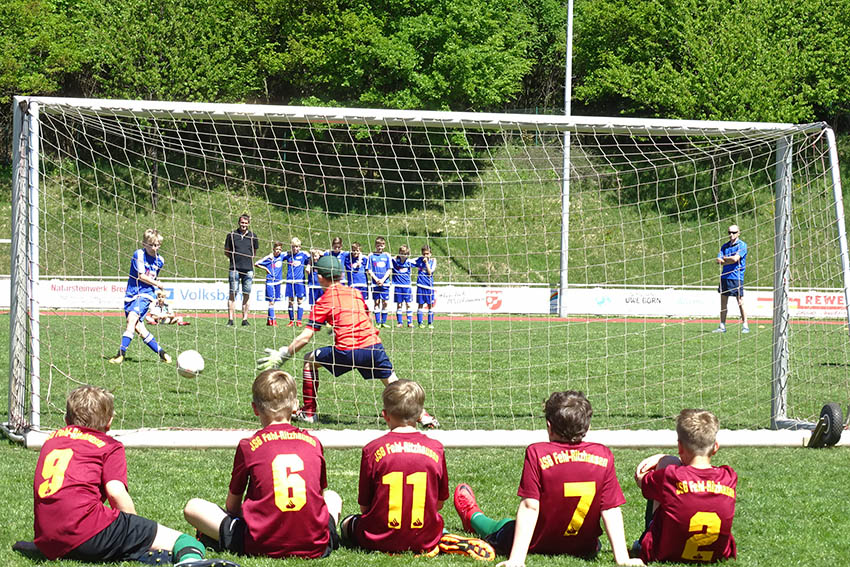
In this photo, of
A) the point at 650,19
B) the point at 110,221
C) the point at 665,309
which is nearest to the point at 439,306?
the point at 665,309

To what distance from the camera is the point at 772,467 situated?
6.48 m

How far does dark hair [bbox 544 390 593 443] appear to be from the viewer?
4113 mm

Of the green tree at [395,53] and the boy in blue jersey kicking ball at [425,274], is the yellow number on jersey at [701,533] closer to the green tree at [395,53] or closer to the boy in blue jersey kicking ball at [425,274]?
the boy in blue jersey kicking ball at [425,274]

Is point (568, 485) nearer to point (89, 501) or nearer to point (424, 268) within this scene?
point (89, 501)

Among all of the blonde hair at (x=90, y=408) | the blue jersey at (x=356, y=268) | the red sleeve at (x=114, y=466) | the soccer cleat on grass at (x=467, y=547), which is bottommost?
the soccer cleat on grass at (x=467, y=547)

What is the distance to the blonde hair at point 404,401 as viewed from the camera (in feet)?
14.2

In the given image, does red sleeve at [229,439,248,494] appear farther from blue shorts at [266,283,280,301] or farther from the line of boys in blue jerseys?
blue shorts at [266,283,280,301]

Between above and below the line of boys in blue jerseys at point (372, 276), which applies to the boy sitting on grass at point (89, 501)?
below

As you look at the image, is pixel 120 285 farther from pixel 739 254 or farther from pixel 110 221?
pixel 739 254

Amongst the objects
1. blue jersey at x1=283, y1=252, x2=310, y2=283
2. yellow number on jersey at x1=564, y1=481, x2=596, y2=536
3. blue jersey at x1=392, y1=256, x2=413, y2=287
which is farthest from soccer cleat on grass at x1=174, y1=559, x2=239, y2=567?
blue jersey at x1=392, y1=256, x2=413, y2=287

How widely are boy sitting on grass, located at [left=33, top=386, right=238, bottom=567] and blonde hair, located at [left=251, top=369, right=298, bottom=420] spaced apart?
664 mm

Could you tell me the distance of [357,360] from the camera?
25.0 ft

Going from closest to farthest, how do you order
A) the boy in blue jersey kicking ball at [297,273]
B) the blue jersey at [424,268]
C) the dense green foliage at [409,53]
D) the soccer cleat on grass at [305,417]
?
the soccer cleat on grass at [305,417], the boy in blue jersey kicking ball at [297,273], the blue jersey at [424,268], the dense green foliage at [409,53]

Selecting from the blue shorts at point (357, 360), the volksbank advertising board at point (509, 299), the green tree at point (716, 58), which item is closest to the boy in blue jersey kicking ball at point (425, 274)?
the volksbank advertising board at point (509, 299)
